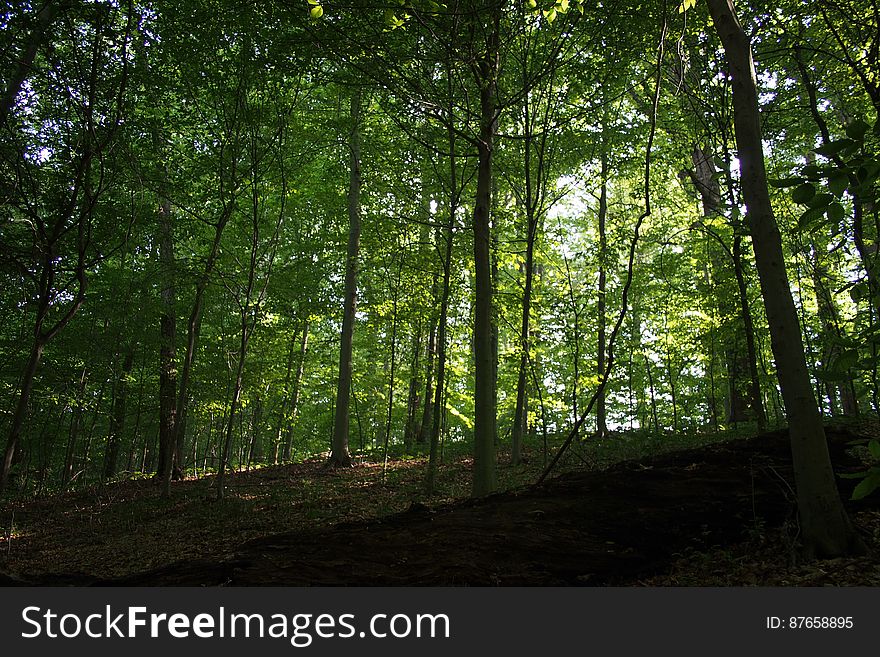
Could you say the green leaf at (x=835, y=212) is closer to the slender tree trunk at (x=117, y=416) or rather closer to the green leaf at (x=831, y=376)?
the green leaf at (x=831, y=376)

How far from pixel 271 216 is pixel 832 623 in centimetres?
1631

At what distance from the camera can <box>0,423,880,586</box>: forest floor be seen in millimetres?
3443

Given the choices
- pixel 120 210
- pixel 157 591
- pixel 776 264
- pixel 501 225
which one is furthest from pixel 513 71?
pixel 157 591

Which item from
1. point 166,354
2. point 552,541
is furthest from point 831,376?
point 166,354

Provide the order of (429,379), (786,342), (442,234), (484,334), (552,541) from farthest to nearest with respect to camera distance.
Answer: (442,234) → (429,379) → (484,334) → (552,541) → (786,342)

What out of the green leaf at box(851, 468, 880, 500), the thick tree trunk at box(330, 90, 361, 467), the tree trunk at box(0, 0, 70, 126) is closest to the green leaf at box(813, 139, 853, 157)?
the green leaf at box(851, 468, 880, 500)

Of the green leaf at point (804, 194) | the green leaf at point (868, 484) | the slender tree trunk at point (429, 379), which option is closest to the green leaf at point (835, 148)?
the green leaf at point (804, 194)

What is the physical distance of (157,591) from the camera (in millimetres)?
2986

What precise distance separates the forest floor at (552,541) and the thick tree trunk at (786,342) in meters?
0.19

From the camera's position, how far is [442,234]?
10367 mm

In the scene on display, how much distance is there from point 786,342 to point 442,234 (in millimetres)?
7553

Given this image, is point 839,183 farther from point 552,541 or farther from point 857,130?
point 552,541

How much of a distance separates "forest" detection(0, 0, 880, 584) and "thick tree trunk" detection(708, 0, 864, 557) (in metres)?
0.02

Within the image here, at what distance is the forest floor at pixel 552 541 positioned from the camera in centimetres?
344
